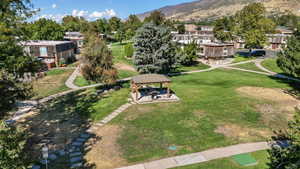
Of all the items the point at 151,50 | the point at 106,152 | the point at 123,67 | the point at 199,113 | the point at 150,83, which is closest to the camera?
the point at 106,152

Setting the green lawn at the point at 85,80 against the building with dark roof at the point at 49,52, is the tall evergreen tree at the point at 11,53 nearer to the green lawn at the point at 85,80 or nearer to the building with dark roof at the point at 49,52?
the green lawn at the point at 85,80

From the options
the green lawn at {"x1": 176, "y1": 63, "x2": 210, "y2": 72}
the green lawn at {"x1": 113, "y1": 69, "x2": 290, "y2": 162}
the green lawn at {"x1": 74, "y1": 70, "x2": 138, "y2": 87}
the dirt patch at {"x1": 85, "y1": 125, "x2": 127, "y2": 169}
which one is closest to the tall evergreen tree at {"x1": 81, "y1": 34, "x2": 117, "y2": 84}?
the green lawn at {"x1": 74, "y1": 70, "x2": 138, "y2": 87}

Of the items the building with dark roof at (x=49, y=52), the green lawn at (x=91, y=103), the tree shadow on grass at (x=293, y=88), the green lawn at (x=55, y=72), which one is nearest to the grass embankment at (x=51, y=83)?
the green lawn at (x=55, y=72)

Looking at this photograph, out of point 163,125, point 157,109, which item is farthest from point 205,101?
point 163,125

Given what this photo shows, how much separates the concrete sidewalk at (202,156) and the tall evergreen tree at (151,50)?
1990cm

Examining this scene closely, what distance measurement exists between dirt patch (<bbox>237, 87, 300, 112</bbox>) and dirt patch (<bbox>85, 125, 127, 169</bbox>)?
55.3 feet

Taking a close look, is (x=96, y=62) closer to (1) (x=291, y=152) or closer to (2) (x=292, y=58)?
(1) (x=291, y=152)

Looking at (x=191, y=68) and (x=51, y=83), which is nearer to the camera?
(x=51, y=83)

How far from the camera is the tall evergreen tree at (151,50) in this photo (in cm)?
3281

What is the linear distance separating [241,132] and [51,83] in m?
30.5

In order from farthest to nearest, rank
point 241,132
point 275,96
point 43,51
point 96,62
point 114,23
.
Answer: point 114,23 < point 43,51 < point 96,62 < point 275,96 < point 241,132

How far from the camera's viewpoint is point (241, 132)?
17.0m

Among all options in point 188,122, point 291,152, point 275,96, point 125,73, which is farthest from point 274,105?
point 125,73

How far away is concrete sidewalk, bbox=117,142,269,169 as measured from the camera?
512 inches
